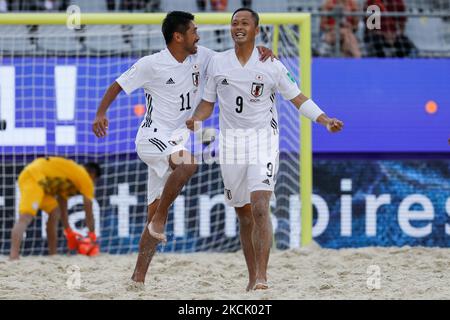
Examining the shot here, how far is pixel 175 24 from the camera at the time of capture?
335 inches

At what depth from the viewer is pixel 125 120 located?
536 inches

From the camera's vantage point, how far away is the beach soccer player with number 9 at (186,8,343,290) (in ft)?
27.0

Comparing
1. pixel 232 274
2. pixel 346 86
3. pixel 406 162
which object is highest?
pixel 346 86

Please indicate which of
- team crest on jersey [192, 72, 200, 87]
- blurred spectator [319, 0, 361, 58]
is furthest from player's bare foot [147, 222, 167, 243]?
blurred spectator [319, 0, 361, 58]

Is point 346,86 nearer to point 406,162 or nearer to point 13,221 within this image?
point 406,162

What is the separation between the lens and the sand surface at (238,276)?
7789 millimetres

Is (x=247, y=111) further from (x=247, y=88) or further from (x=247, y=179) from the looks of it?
(x=247, y=179)

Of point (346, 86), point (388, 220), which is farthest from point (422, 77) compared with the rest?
point (388, 220)

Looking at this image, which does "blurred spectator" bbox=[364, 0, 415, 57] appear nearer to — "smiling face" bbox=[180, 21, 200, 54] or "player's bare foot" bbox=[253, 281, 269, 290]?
"smiling face" bbox=[180, 21, 200, 54]

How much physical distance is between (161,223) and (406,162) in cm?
661

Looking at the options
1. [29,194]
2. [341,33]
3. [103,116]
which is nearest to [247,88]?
[103,116]

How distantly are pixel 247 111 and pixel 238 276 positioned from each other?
85.2 inches

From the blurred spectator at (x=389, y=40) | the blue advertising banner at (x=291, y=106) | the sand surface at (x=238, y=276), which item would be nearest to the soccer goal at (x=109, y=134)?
the blue advertising banner at (x=291, y=106)
